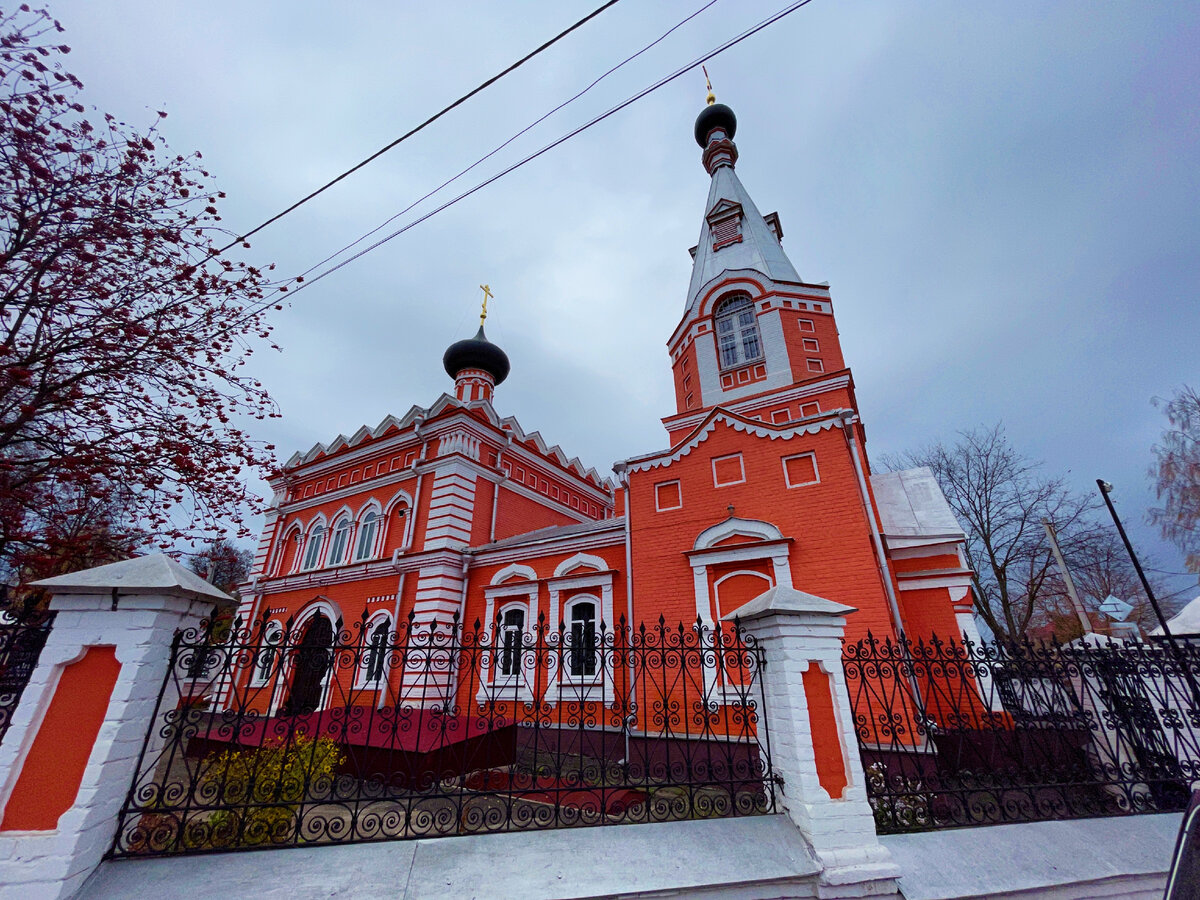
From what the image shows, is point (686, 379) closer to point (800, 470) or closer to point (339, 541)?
point (800, 470)

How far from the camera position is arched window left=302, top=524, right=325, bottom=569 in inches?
Answer: 647

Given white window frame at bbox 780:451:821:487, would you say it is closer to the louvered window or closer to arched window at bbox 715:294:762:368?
arched window at bbox 715:294:762:368

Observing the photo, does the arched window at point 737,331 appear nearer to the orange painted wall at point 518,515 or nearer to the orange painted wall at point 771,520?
the orange painted wall at point 771,520

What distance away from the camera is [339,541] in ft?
52.5

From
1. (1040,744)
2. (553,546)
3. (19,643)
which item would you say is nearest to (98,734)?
(19,643)

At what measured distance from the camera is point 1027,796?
4.34 metres

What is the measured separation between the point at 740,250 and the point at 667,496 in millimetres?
9974

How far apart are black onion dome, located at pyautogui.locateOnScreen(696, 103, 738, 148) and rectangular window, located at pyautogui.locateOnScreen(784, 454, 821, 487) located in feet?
62.0

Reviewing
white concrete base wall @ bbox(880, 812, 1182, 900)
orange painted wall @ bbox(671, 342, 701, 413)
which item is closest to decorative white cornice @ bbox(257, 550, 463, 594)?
orange painted wall @ bbox(671, 342, 701, 413)

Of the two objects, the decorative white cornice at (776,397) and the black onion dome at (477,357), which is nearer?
the decorative white cornice at (776,397)

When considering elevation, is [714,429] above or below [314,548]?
above

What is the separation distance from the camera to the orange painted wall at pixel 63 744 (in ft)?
9.71

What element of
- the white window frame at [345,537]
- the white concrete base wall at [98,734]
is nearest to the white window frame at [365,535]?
the white window frame at [345,537]

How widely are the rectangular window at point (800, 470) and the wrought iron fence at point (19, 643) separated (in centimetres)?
939
